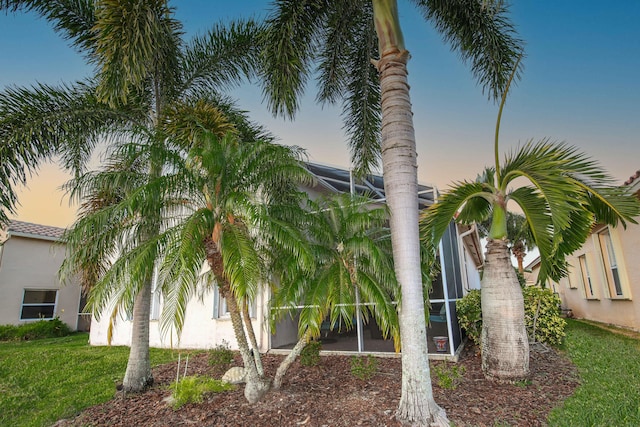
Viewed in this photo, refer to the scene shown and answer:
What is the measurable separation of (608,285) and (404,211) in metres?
10.9

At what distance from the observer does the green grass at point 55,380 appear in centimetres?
605

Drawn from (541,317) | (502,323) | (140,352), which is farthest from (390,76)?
(140,352)

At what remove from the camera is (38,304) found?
1659 cm

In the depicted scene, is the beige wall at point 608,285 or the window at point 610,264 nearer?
the beige wall at point 608,285

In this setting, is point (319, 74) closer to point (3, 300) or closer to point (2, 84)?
point (2, 84)

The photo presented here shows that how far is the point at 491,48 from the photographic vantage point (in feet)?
22.6

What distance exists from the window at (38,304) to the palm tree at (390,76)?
55.5ft

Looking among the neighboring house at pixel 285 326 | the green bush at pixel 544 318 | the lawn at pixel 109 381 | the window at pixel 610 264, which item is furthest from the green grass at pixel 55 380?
the window at pixel 610 264

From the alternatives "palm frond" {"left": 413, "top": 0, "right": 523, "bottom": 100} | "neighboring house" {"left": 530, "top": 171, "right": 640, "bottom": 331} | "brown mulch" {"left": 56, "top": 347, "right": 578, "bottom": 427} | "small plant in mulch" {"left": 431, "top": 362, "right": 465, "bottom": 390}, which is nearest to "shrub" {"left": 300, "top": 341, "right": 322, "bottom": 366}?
"brown mulch" {"left": 56, "top": 347, "right": 578, "bottom": 427}

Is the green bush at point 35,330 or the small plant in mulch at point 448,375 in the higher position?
the green bush at point 35,330

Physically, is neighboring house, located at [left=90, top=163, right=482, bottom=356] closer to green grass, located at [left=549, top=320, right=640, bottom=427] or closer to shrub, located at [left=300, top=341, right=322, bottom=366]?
shrub, located at [left=300, top=341, right=322, bottom=366]

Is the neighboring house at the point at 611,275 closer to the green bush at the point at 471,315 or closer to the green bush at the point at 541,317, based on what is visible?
the green bush at the point at 541,317

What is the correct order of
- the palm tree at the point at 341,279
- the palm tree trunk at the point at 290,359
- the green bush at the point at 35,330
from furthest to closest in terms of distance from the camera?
the green bush at the point at 35,330 → the palm tree trunk at the point at 290,359 → the palm tree at the point at 341,279

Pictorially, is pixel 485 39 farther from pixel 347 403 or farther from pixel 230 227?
pixel 347 403
